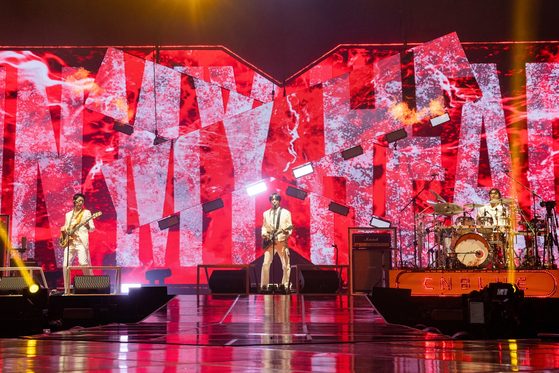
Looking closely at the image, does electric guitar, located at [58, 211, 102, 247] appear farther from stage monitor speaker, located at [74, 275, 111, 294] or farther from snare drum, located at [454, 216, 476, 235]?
snare drum, located at [454, 216, 476, 235]

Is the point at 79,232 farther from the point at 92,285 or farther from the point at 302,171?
the point at 302,171

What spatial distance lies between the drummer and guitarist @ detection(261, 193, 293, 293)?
2.69 metres

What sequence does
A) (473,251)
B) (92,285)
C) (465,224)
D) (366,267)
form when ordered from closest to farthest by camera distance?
(92,285) → (473,251) → (465,224) → (366,267)

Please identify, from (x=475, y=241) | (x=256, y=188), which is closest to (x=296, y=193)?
(x=256, y=188)

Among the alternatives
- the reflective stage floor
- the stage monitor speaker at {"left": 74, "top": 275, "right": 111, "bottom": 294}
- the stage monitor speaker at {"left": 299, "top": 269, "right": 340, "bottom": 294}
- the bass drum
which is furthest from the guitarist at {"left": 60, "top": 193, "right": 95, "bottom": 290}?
the bass drum

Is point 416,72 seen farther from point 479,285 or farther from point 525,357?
point 525,357

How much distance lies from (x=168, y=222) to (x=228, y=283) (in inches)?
119

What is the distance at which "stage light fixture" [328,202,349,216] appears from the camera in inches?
387

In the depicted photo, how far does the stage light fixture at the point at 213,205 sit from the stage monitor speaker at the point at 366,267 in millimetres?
2554

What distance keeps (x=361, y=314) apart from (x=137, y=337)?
2217mm

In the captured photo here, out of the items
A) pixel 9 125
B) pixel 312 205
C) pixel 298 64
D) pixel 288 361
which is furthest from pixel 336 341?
pixel 9 125

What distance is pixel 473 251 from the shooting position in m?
7.21

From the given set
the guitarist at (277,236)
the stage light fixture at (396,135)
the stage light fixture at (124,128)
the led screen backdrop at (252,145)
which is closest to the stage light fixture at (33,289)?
the guitarist at (277,236)

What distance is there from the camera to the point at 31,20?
384 inches
